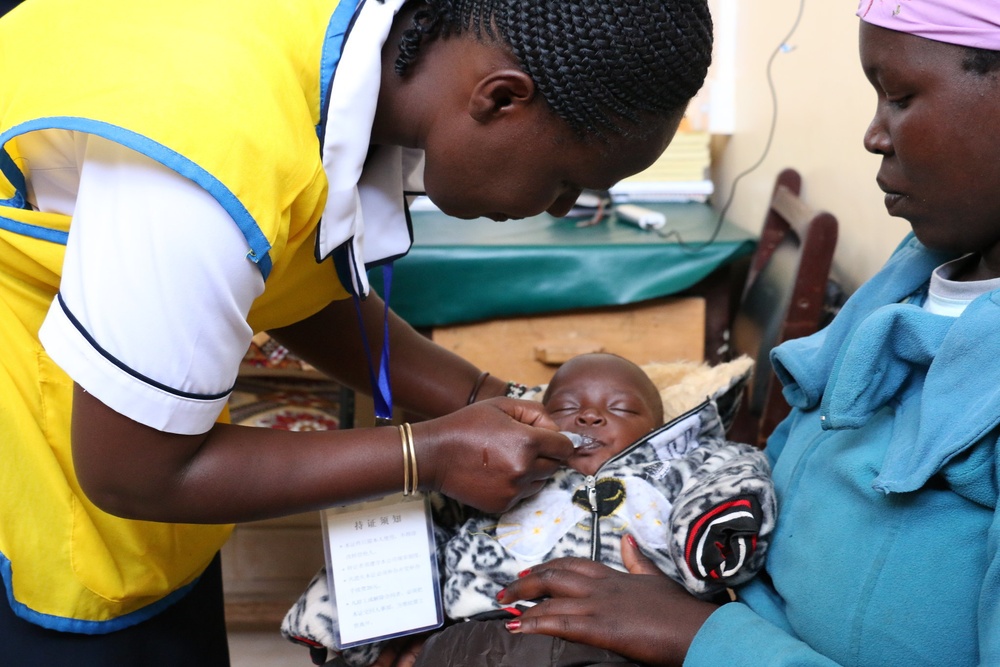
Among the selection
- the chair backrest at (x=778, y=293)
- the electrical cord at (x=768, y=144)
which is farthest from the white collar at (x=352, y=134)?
the electrical cord at (x=768, y=144)

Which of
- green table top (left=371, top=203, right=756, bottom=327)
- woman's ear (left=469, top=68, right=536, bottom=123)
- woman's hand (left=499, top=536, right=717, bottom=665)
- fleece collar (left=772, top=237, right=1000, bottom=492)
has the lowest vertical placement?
green table top (left=371, top=203, right=756, bottom=327)

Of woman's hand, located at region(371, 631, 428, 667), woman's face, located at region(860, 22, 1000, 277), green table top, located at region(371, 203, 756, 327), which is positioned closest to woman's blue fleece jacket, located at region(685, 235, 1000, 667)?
woman's face, located at region(860, 22, 1000, 277)

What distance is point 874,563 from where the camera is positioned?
1.01m

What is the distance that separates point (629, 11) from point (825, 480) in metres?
0.63

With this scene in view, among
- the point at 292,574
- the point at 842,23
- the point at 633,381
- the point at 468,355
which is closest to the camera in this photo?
the point at 633,381

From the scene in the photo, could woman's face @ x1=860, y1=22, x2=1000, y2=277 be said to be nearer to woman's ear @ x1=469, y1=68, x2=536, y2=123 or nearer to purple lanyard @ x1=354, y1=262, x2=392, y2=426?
woman's ear @ x1=469, y1=68, x2=536, y2=123

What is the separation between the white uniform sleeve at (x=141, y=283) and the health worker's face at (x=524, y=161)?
1.03 ft

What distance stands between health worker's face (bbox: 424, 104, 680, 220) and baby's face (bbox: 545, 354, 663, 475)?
2.27ft

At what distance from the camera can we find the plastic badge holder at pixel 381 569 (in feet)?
4.52

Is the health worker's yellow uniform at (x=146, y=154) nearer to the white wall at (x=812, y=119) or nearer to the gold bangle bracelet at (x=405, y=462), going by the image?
the gold bangle bracelet at (x=405, y=462)

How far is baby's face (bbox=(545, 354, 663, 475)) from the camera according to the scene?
69.8 inches

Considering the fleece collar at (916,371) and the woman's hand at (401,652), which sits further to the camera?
the woman's hand at (401,652)

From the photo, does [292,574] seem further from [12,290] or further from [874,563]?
[874,563]

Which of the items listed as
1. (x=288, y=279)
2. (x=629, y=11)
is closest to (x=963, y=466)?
(x=629, y=11)
